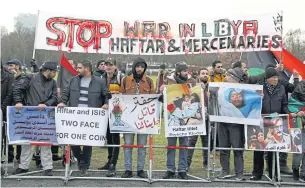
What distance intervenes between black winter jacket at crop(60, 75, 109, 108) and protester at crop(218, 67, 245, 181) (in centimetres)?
236

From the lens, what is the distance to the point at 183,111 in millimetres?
7738

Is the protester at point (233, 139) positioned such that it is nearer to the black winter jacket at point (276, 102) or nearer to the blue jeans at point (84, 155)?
the black winter jacket at point (276, 102)

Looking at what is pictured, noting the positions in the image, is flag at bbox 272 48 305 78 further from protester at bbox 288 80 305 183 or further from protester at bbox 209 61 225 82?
protester at bbox 209 61 225 82

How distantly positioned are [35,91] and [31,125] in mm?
682

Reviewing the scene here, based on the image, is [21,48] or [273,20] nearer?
[273,20]

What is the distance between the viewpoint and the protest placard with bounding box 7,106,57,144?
7.67 m

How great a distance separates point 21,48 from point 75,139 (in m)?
29.4

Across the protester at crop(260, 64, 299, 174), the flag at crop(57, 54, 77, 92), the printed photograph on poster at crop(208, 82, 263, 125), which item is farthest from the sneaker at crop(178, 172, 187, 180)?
the flag at crop(57, 54, 77, 92)

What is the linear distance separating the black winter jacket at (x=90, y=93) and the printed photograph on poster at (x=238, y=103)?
2087 mm

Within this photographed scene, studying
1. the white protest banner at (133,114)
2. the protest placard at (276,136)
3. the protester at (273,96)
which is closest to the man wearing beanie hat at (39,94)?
the white protest banner at (133,114)

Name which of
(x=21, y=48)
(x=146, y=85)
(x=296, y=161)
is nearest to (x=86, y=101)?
(x=146, y=85)

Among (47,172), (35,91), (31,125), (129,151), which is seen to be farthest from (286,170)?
(35,91)

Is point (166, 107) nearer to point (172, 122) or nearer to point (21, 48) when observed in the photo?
point (172, 122)

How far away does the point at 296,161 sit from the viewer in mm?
8039
